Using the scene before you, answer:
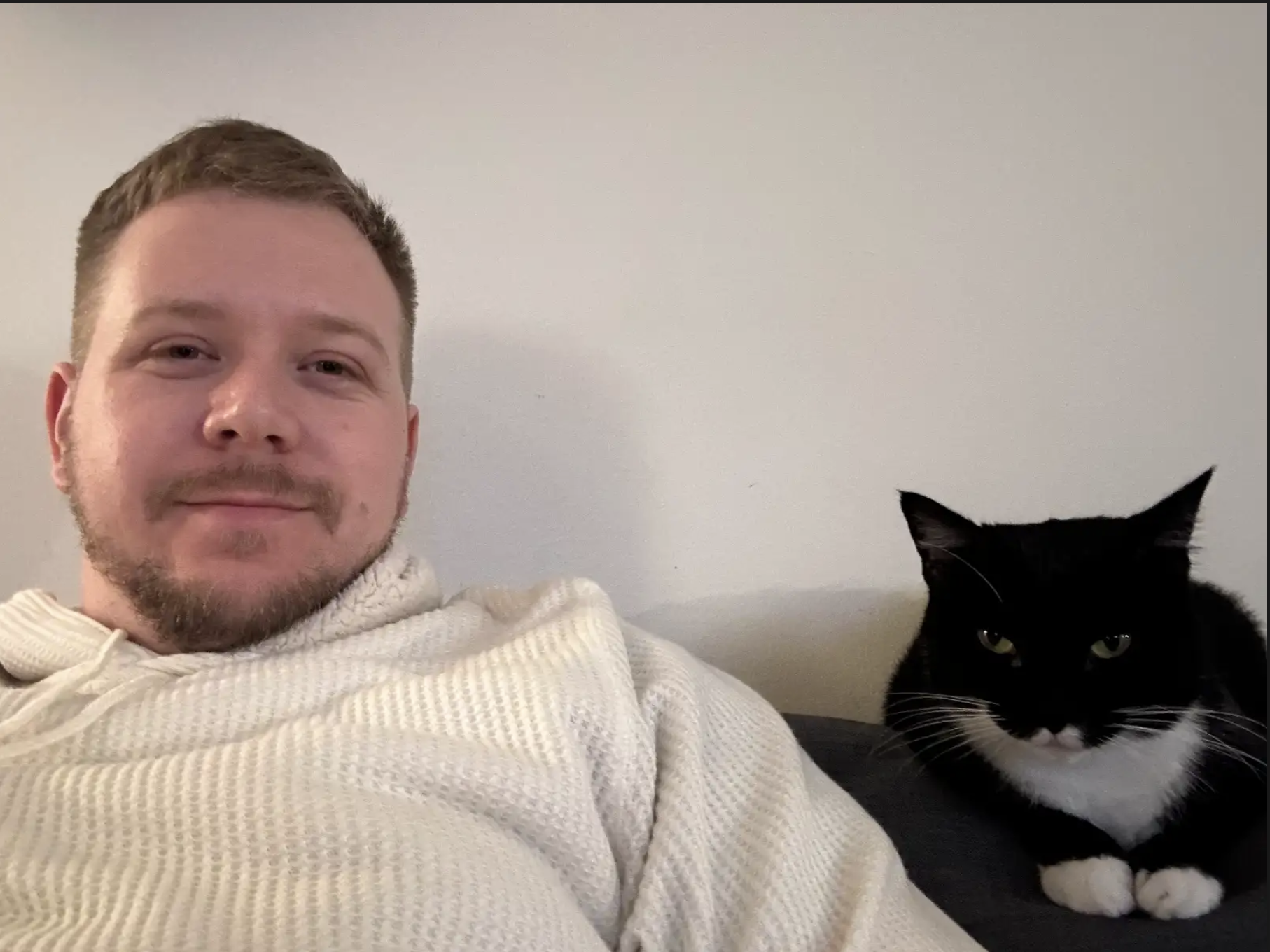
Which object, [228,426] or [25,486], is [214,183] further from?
[25,486]

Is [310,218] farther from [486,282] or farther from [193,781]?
[193,781]

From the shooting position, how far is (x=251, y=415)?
703 mm

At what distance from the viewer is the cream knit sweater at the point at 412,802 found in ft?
1.82

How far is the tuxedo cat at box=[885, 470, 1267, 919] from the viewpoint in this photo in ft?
2.71

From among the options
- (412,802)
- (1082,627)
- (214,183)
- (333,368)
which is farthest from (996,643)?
(214,183)

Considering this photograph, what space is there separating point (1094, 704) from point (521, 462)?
2.49ft

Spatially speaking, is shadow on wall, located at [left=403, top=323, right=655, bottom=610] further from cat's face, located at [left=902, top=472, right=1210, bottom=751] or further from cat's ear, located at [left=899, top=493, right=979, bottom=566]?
cat's face, located at [left=902, top=472, right=1210, bottom=751]

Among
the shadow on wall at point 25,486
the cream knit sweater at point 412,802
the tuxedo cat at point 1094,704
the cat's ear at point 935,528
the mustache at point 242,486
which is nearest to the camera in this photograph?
the cream knit sweater at point 412,802

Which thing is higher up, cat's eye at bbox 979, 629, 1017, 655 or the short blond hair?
the short blond hair

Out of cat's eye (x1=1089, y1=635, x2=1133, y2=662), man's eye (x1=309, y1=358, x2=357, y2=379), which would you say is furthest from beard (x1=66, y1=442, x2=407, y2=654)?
cat's eye (x1=1089, y1=635, x2=1133, y2=662)

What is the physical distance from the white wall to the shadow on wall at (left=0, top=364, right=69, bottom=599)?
395mm

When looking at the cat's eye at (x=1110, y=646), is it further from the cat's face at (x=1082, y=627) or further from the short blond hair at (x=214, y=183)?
the short blond hair at (x=214, y=183)

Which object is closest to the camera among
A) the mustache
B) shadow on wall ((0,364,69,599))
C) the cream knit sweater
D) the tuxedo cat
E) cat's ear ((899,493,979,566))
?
the cream knit sweater

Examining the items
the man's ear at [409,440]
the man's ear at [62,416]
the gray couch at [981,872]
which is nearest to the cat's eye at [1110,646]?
the gray couch at [981,872]
